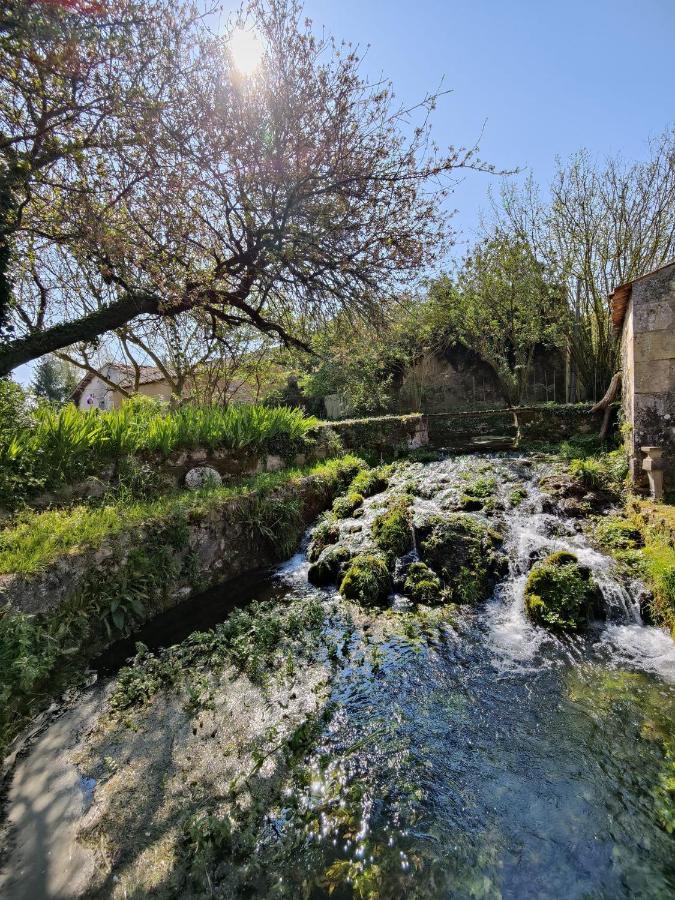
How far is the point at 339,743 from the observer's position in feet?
10.3

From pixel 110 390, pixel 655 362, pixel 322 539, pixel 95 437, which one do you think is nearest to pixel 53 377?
pixel 110 390

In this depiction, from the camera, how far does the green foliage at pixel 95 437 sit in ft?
18.7

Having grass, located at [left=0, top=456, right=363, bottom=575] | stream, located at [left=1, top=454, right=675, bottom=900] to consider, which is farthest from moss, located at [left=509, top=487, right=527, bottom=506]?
grass, located at [left=0, top=456, right=363, bottom=575]

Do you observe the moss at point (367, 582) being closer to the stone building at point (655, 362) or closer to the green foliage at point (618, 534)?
the green foliage at point (618, 534)

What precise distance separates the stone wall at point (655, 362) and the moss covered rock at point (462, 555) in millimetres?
2757

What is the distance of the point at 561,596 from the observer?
4.76m

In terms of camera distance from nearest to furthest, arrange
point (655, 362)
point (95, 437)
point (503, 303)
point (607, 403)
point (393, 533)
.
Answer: point (655, 362)
point (95, 437)
point (393, 533)
point (607, 403)
point (503, 303)

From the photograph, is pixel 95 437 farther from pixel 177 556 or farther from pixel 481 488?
pixel 481 488

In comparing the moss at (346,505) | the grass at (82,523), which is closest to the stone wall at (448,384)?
the moss at (346,505)

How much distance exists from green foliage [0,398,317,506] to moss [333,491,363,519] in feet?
6.80

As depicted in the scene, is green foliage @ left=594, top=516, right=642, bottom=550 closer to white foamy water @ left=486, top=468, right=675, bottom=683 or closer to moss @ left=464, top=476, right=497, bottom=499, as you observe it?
white foamy water @ left=486, top=468, right=675, bottom=683

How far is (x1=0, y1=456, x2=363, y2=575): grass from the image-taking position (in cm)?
427

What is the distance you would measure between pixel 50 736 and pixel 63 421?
4387 millimetres

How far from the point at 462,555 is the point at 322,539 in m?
2.45
